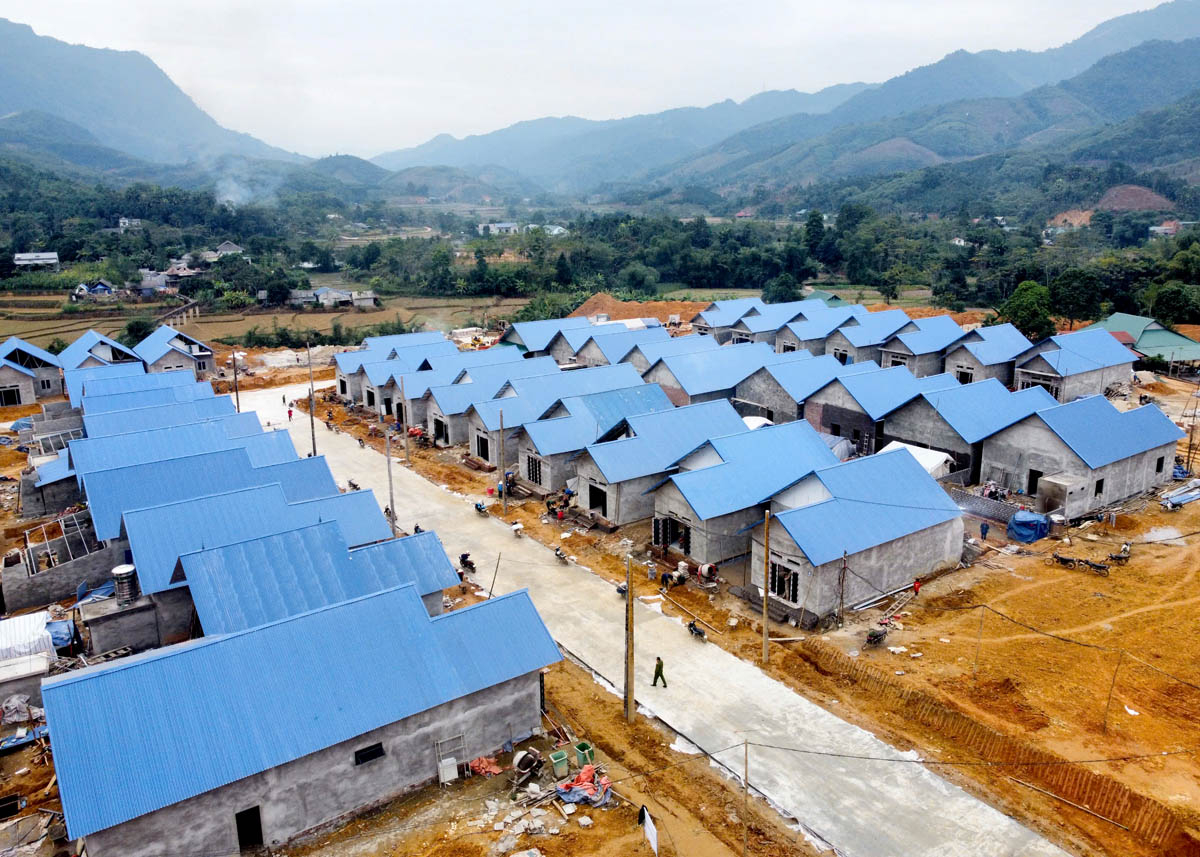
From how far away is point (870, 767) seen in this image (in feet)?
47.2

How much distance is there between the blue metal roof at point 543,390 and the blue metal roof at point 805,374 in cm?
614

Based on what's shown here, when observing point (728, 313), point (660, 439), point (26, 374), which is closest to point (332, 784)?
point (660, 439)

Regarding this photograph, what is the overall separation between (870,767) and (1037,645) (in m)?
6.49

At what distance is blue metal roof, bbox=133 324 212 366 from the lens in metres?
47.2

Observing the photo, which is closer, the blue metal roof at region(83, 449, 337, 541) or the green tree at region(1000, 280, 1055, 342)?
the blue metal roof at region(83, 449, 337, 541)

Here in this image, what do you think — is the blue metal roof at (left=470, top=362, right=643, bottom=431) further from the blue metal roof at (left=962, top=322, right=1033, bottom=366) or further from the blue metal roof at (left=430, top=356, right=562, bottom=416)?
the blue metal roof at (left=962, top=322, right=1033, bottom=366)

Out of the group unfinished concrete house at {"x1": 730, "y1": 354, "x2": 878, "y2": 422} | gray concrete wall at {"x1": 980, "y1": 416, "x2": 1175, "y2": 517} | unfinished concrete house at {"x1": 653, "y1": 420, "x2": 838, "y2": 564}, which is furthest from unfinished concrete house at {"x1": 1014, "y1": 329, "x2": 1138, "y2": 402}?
unfinished concrete house at {"x1": 653, "y1": 420, "x2": 838, "y2": 564}

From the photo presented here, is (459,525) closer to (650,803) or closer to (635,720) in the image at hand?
(635,720)

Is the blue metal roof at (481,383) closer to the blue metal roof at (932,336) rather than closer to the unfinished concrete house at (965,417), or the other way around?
the unfinished concrete house at (965,417)

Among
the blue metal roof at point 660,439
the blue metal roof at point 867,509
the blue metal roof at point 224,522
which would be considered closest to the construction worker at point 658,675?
the blue metal roof at point 867,509

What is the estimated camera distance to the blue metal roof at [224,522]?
18.2 m

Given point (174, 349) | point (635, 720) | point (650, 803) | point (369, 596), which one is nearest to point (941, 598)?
point (635, 720)

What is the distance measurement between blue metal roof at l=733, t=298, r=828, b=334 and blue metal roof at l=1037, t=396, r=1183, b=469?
24593 millimetres

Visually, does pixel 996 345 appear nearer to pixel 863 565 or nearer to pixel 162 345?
pixel 863 565
